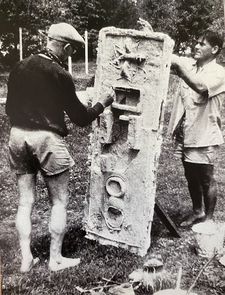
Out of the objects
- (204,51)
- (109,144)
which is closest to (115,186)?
(109,144)

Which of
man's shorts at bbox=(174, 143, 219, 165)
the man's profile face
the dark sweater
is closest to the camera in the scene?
the dark sweater

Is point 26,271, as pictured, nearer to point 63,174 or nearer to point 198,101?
point 63,174

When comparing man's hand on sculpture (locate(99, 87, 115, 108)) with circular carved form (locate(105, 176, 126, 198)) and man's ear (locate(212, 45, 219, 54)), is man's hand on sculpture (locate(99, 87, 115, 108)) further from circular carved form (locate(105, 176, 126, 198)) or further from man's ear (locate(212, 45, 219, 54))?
man's ear (locate(212, 45, 219, 54))

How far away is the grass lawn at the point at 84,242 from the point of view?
7.34 ft

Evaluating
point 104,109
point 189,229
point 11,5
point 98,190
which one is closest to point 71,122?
point 104,109

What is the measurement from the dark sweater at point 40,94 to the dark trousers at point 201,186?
1.96 feet

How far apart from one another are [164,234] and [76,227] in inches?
13.9

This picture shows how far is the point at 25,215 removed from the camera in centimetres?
229

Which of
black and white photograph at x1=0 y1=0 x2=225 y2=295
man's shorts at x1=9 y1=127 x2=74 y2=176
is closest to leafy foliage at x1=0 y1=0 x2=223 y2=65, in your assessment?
black and white photograph at x1=0 y1=0 x2=225 y2=295

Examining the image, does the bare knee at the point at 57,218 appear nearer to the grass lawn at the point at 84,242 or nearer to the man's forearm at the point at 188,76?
the grass lawn at the point at 84,242

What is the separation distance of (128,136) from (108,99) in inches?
6.2

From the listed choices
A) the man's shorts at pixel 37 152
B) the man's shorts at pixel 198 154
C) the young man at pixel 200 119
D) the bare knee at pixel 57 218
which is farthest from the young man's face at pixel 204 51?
the bare knee at pixel 57 218

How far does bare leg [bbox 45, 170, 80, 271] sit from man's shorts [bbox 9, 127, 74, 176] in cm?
4

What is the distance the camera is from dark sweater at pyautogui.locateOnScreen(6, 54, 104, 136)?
217 centimetres
